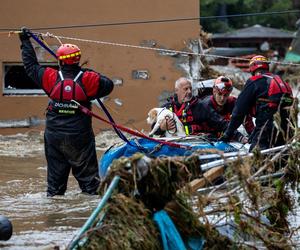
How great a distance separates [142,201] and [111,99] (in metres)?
9.44

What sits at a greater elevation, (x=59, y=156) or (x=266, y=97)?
(x=266, y=97)

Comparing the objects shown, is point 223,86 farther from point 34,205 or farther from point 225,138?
point 34,205

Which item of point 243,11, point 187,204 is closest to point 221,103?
point 187,204

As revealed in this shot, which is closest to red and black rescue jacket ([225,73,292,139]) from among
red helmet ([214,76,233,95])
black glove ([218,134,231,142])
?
black glove ([218,134,231,142])

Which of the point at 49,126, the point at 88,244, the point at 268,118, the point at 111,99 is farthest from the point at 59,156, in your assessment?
the point at 111,99

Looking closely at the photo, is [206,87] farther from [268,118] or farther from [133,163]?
[133,163]

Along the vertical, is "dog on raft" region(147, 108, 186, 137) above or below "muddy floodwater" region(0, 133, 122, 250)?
above

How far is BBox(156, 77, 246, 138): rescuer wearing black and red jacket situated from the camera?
428 inches

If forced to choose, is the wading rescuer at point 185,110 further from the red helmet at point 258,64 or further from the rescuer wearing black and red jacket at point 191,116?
the red helmet at point 258,64

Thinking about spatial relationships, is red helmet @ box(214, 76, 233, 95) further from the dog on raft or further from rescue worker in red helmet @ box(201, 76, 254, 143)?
the dog on raft

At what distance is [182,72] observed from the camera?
1572 cm

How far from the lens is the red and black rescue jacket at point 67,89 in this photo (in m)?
9.67

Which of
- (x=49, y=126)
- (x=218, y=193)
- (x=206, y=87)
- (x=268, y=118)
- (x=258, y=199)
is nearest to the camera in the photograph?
(x=258, y=199)

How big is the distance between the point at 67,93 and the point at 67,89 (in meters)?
0.04
